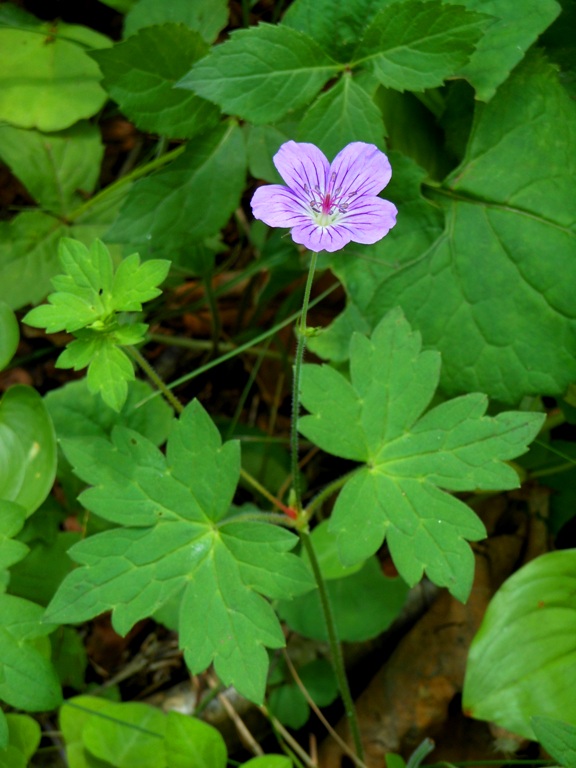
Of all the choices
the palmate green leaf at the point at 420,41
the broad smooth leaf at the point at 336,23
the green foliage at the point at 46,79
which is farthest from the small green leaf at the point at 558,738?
the green foliage at the point at 46,79

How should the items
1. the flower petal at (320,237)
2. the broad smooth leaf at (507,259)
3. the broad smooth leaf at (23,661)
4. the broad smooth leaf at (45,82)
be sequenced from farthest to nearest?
the broad smooth leaf at (45,82), the broad smooth leaf at (507,259), the broad smooth leaf at (23,661), the flower petal at (320,237)

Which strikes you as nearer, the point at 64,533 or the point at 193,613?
the point at 193,613

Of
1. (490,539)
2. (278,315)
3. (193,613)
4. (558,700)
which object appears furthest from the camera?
(278,315)

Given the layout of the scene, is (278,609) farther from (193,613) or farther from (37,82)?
(37,82)

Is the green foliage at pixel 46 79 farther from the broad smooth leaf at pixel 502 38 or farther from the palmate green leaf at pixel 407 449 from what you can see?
the palmate green leaf at pixel 407 449

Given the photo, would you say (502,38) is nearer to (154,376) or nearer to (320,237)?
(320,237)

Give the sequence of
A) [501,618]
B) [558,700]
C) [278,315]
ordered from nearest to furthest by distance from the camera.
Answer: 1. [558,700]
2. [501,618]
3. [278,315]

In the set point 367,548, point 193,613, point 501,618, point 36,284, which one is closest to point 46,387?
point 36,284
